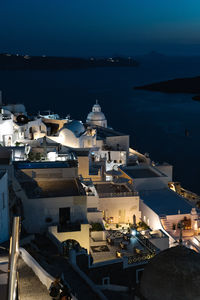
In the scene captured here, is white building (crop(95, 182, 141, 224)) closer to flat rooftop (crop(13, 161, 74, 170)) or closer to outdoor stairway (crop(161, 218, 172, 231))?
outdoor stairway (crop(161, 218, 172, 231))

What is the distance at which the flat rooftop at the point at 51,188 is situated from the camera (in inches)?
491

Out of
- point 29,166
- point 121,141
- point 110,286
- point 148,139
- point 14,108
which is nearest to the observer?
point 110,286

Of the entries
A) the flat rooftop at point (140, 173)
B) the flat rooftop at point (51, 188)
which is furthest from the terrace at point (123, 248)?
the flat rooftop at point (140, 173)

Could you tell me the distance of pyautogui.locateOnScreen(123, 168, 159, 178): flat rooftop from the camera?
19.4 m

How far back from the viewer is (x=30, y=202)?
39.1 ft

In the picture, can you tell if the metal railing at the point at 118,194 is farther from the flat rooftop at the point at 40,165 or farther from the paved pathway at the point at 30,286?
the paved pathway at the point at 30,286

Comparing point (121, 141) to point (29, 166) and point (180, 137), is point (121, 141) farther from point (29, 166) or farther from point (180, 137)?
point (180, 137)

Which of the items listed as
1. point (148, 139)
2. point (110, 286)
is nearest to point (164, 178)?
point (110, 286)

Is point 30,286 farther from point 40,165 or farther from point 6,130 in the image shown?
point 6,130

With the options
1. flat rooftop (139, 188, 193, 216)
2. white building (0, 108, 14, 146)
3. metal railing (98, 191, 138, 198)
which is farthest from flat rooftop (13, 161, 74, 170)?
white building (0, 108, 14, 146)

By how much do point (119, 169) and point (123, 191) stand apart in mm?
3236

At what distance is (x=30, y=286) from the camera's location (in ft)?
24.5

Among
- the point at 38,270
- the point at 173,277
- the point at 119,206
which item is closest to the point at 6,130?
the point at 119,206

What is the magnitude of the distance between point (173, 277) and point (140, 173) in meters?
14.4
